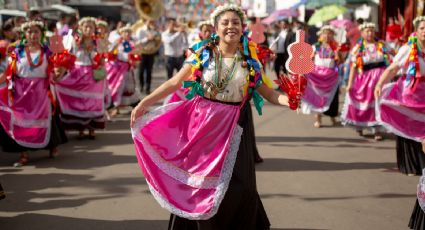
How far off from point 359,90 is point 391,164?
2.21 metres

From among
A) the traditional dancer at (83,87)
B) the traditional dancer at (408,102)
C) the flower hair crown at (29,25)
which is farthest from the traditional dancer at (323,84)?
the flower hair crown at (29,25)

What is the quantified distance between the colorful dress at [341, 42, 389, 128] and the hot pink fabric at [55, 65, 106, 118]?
4.20 m

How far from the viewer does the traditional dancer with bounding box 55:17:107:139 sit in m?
8.58

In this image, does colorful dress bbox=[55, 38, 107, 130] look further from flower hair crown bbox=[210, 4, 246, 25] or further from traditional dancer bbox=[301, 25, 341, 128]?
flower hair crown bbox=[210, 4, 246, 25]

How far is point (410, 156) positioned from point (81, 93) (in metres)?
5.10

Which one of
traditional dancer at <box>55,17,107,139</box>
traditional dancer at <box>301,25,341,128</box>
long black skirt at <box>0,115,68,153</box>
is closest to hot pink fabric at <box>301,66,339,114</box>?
traditional dancer at <box>301,25,341,128</box>

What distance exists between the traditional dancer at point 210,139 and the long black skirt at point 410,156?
3009 millimetres

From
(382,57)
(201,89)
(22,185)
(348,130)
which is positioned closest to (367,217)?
(201,89)

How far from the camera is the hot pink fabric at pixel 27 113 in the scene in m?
6.88

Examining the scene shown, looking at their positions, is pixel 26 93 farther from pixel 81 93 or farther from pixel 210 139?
pixel 210 139

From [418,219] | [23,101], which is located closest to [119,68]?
[23,101]

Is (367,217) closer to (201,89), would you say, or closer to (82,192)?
(201,89)

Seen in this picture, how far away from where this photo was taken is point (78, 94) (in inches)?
340

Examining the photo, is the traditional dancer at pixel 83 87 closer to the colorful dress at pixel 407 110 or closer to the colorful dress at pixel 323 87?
the colorful dress at pixel 323 87
